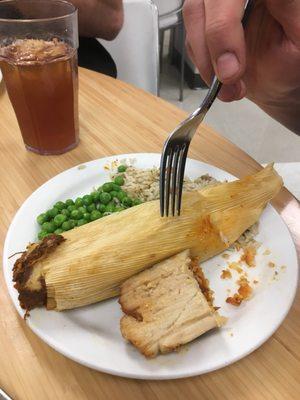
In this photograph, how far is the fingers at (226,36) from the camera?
2.77ft

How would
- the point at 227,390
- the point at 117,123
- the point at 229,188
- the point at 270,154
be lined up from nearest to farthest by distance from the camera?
the point at 227,390 < the point at 229,188 < the point at 117,123 < the point at 270,154

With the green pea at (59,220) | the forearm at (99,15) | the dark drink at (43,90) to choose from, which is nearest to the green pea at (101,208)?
the green pea at (59,220)

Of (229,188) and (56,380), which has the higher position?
(229,188)

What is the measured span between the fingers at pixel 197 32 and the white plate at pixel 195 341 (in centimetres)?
44

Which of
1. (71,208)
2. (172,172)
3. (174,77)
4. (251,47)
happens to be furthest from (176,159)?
(174,77)

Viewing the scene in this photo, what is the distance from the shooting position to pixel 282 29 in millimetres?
1079

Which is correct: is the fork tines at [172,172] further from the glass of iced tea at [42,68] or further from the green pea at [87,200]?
the glass of iced tea at [42,68]

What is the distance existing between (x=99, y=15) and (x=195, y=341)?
1803 millimetres

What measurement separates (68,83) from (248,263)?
2.57ft

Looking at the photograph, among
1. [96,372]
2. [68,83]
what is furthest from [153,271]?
[68,83]

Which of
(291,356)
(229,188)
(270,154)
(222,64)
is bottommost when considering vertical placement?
(270,154)

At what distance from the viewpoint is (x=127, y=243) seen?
0.92 metres

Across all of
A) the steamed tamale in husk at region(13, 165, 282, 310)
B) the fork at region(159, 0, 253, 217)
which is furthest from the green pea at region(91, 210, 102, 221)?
the fork at region(159, 0, 253, 217)

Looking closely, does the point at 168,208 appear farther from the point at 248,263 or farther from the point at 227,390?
the point at 227,390
